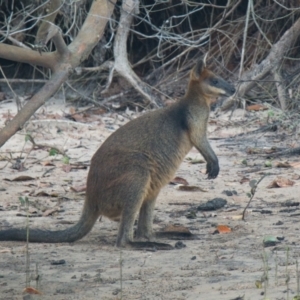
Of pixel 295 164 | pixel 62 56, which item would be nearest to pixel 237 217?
pixel 62 56

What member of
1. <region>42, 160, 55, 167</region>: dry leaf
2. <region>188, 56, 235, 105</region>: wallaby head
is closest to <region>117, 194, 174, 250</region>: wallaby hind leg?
<region>188, 56, 235, 105</region>: wallaby head

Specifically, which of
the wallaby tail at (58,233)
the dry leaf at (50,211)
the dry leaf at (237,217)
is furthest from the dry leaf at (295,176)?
the wallaby tail at (58,233)

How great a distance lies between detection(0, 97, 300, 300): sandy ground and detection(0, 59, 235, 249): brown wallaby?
0.36 ft

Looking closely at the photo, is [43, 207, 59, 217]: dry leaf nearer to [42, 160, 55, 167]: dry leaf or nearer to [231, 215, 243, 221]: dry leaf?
[231, 215, 243, 221]: dry leaf

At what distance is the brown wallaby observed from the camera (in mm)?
5195

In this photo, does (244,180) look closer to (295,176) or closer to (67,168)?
(295,176)

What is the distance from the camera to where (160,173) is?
17.8ft

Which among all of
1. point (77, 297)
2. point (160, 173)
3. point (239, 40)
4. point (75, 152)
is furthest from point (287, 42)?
point (77, 297)

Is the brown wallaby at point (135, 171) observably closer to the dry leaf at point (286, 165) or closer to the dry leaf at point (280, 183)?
the dry leaf at point (280, 183)

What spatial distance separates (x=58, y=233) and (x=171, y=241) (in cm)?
73

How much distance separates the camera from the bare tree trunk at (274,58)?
30.9ft

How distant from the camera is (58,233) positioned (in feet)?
17.2

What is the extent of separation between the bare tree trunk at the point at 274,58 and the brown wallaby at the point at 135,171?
149 inches

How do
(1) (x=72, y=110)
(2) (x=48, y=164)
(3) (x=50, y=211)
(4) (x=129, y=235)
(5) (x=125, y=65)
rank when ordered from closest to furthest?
(4) (x=129, y=235) → (3) (x=50, y=211) → (2) (x=48, y=164) → (5) (x=125, y=65) → (1) (x=72, y=110)
